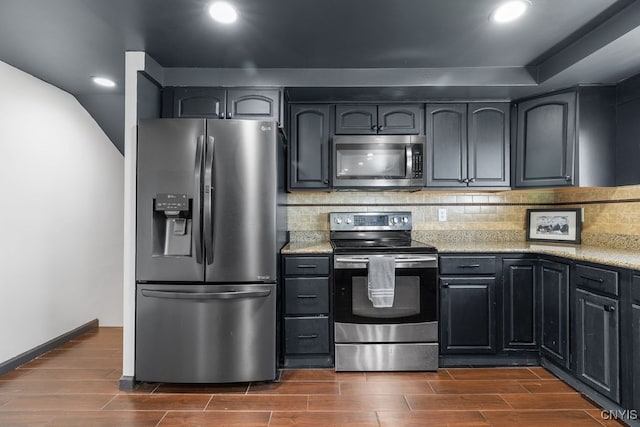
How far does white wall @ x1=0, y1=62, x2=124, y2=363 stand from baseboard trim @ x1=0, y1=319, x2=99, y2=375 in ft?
0.13

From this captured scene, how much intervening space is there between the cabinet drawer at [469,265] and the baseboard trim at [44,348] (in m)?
3.25

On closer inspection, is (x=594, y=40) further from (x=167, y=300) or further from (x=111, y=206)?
(x=111, y=206)

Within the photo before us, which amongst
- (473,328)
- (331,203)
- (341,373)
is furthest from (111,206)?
(473,328)

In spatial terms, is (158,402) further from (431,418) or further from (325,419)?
(431,418)

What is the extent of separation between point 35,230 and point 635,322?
4093mm

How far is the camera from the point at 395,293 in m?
2.69

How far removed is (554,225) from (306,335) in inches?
92.0

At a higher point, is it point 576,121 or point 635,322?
point 576,121

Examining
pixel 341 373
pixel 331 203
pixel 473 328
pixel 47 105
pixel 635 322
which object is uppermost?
pixel 47 105

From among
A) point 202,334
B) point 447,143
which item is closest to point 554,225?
point 447,143

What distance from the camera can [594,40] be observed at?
7.18 ft

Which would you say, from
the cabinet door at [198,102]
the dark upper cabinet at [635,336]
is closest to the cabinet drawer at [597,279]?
the dark upper cabinet at [635,336]

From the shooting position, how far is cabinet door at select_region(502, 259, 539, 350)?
9.00ft

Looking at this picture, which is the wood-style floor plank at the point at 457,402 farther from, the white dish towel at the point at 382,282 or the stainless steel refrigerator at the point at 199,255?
the stainless steel refrigerator at the point at 199,255
